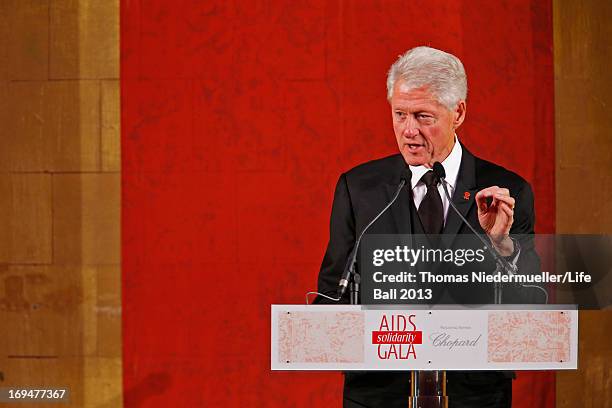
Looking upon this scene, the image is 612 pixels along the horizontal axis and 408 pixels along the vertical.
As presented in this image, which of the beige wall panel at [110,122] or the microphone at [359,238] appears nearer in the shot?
the microphone at [359,238]

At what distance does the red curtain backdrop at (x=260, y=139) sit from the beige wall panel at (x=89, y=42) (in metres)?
0.05

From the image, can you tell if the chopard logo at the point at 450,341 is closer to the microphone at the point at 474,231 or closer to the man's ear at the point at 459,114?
the microphone at the point at 474,231

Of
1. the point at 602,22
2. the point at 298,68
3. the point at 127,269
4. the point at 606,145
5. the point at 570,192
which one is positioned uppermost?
the point at 602,22

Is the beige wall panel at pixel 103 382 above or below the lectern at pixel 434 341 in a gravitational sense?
below

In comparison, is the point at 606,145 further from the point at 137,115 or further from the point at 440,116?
the point at 137,115

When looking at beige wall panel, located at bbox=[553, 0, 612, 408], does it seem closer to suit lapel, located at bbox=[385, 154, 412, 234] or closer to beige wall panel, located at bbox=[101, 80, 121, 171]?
suit lapel, located at bbox=[385, 154, 412, 234]

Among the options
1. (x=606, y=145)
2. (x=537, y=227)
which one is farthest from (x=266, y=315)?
(x=606, y=145)

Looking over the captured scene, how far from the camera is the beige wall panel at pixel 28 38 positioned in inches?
105

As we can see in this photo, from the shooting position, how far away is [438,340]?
263 cm

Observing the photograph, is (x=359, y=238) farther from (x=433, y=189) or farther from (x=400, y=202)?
(x=433, y=189)

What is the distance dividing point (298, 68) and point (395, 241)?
73cm

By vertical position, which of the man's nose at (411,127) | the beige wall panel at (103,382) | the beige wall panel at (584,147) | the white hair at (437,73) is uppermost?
the white hair at (437,73)

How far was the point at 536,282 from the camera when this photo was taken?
262cm

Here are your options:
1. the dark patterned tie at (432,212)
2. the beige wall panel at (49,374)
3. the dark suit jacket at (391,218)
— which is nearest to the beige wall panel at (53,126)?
the beige wall panel at (49,374)
